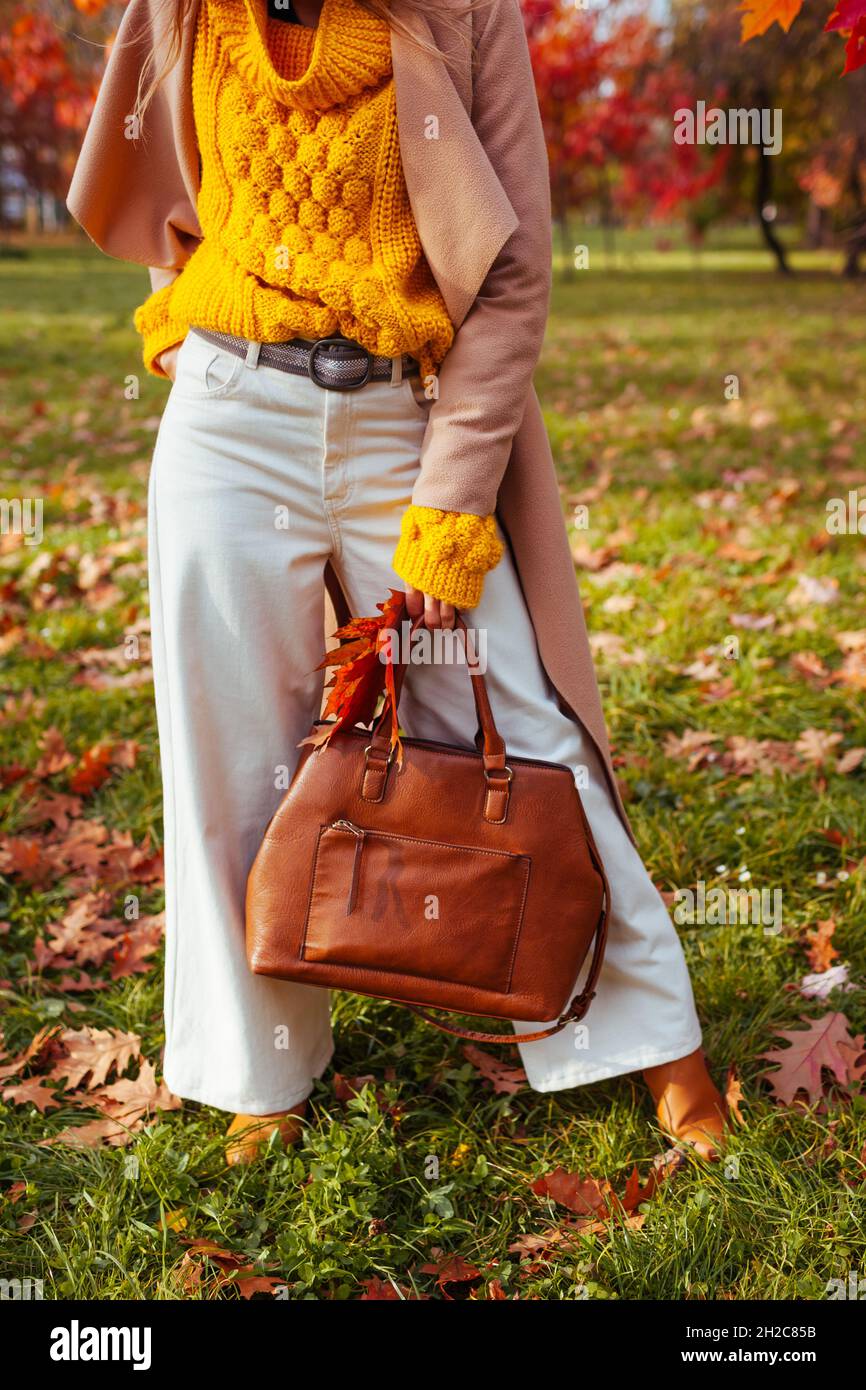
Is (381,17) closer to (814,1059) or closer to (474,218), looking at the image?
(474,218)

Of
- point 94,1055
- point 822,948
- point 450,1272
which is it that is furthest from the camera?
point 822,948

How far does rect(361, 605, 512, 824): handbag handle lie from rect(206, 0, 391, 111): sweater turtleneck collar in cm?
77

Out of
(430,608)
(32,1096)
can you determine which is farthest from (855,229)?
(32,1096)

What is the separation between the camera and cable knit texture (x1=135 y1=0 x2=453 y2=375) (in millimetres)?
1716

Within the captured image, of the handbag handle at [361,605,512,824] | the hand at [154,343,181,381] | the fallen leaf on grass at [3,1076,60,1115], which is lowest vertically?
the fallen leaf on grass at [3,1076,60,1115]

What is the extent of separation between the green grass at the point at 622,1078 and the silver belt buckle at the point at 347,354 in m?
1.28

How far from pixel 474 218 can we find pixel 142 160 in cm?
66

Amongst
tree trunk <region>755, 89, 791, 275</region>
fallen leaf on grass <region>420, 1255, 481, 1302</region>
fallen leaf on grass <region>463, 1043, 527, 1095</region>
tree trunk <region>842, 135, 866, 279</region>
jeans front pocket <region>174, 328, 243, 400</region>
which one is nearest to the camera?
jeans front pocket <region>174, 328, 243, 400</region>

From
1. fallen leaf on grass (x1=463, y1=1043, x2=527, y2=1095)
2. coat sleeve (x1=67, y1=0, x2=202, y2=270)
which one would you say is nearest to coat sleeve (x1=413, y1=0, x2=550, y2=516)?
coat sleeve (x1=67, y1=0, x2=202, y2=270)

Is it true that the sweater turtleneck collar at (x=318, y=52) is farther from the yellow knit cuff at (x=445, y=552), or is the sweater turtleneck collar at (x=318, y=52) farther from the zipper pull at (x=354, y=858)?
the zipper pull at (x=354, y=858)

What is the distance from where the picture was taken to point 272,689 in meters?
1.98

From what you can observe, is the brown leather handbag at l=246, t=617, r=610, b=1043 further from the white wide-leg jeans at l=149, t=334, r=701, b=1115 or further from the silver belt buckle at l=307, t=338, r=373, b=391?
the silver belt buckle at l=307, t=338, r=373, b=391

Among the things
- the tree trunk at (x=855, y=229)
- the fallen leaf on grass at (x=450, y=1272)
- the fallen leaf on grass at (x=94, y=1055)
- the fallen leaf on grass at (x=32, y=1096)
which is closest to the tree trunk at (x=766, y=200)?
the tree trunk at (x=855, y=229)

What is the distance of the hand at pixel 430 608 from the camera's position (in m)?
1.82
